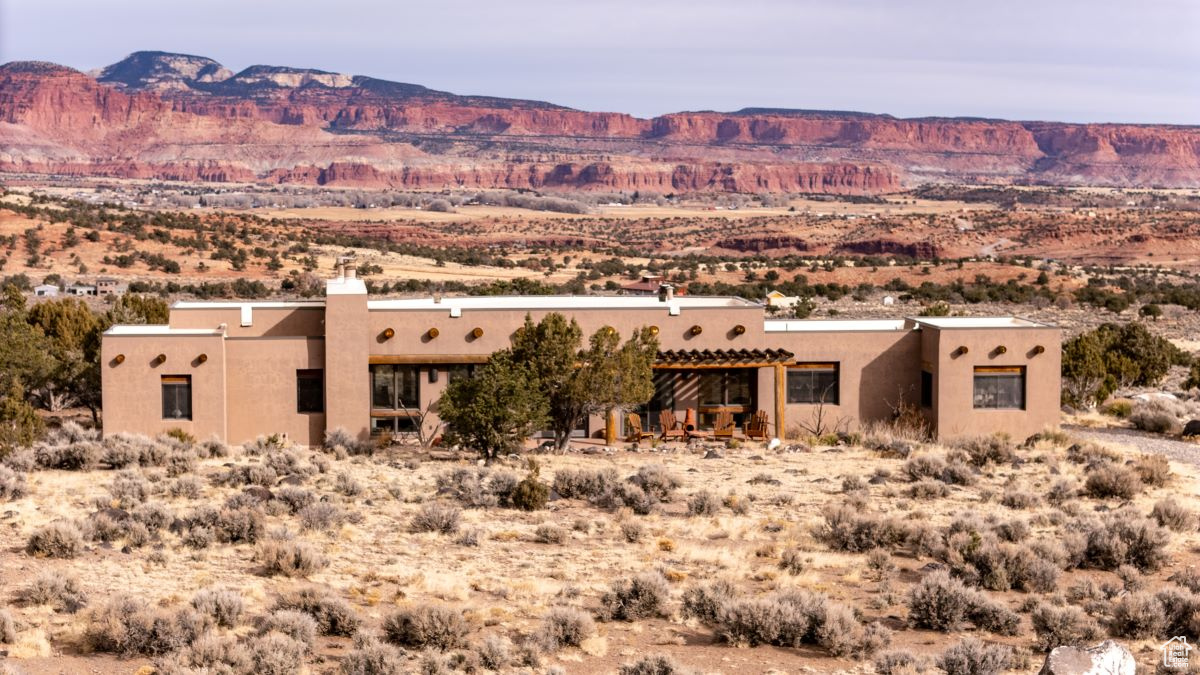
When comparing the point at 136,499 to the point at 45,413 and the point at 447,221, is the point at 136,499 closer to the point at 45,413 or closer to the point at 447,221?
the point at 45,413

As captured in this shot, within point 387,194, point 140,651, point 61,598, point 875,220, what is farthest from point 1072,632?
point 387,194

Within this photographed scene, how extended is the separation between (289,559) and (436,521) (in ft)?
9.18

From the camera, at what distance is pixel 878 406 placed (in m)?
29.4

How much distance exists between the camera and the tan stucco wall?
1035 inches

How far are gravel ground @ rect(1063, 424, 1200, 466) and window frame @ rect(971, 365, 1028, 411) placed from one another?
148 centimetres

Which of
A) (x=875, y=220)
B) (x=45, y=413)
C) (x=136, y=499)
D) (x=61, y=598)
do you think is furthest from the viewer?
(x=875, y=220)

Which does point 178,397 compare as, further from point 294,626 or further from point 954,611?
point 954,611

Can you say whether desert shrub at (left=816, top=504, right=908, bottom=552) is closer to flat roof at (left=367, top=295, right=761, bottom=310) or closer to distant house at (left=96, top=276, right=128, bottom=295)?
flat roof at (left=367, top=295, right=761, bottom=310)

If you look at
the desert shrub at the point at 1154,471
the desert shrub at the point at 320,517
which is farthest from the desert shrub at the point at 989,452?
the desert shrub at the point at 320,517

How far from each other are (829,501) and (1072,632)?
7.24 meters

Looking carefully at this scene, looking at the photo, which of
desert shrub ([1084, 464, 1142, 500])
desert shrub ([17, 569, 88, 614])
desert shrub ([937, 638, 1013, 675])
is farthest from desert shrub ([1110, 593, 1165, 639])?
desert shrub ([17, 569, 88, 614])

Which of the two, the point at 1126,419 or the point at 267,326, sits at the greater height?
the point at 267,326

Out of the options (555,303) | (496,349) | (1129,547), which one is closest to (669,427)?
(555,303)

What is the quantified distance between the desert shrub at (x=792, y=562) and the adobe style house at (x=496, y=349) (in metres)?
10.7
